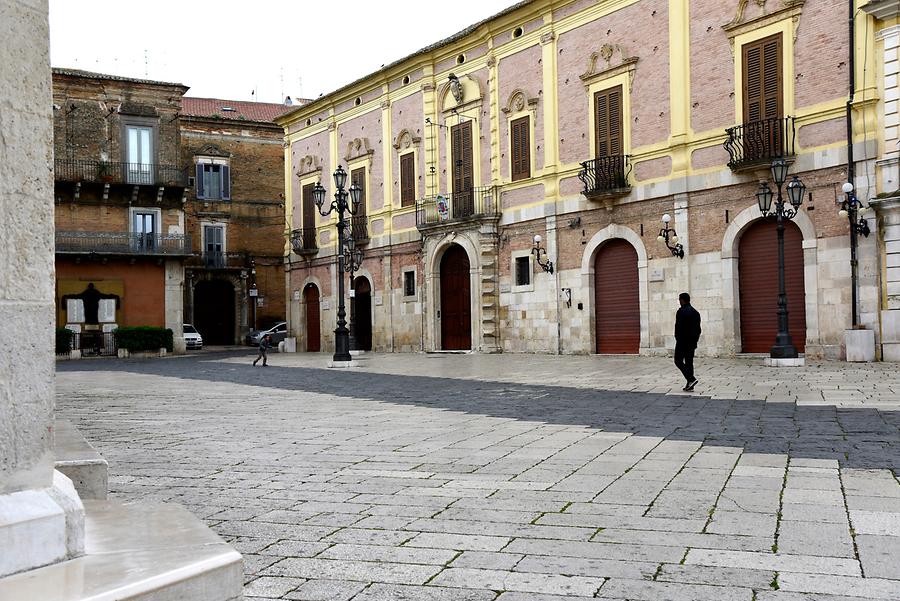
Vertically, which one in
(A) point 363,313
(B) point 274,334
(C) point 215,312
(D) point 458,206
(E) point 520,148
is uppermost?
(E) point 520,148

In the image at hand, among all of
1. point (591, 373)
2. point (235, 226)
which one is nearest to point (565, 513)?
point (591, 373)

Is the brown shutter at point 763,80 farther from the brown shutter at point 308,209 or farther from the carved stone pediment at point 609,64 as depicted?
the brown shutter at point 308,209

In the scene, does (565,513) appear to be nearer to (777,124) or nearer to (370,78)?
(777,124)

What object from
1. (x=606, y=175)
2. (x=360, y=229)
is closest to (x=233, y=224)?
(x=360, y=229)

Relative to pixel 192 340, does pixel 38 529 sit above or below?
above

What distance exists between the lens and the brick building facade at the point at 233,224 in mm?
45844

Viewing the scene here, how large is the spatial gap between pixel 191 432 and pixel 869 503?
254 inches

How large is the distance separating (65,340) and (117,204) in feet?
21.7

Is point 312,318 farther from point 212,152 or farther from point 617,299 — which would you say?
point 617,299

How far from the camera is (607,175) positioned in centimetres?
2348

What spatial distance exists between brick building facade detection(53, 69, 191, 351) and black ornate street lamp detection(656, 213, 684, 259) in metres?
23.2

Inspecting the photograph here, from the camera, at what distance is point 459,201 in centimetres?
2902

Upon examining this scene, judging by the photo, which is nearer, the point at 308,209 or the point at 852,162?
the point at 852,162

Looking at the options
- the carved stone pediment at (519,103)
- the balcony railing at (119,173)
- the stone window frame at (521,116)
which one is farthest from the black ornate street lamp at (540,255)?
the balcony railing at (119,173)
